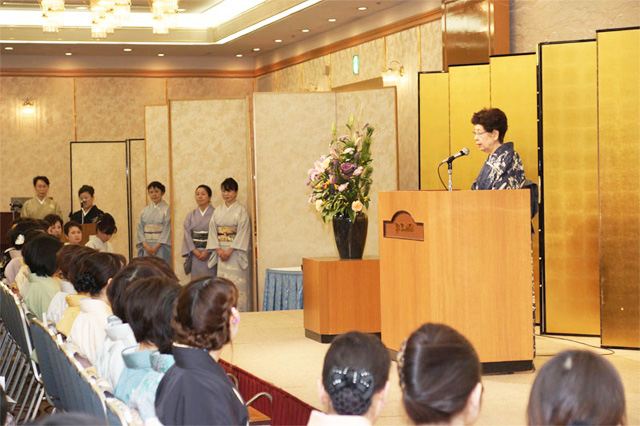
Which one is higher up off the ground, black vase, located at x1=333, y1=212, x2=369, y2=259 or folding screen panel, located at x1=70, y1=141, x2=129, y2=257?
folding screen panel, located at x1=70, y1=141, x2=129, y2=257

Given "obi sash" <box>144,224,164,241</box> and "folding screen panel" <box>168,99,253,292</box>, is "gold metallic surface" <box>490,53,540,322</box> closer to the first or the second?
"folding screen panel" <box>168,99,253,292</box>

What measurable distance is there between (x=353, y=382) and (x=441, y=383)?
254mm

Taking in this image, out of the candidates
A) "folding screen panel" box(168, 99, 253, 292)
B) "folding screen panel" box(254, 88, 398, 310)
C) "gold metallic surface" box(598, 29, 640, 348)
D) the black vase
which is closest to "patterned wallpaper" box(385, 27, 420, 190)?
"folding screen panel" box(254, 88, 398, 310)

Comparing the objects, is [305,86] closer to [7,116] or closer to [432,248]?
[7,116]

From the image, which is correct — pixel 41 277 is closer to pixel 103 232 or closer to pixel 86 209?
pixel 103 232

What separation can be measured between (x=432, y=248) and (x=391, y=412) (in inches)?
36.0

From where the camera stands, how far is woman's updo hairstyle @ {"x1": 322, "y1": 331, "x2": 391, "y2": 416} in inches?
73.1

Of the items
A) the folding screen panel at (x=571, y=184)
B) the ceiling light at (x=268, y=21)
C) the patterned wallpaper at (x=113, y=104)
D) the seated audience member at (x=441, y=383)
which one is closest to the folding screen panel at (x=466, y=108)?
the folding screen panel at (x=571, y=184)

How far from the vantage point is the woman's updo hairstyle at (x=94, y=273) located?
153 inches

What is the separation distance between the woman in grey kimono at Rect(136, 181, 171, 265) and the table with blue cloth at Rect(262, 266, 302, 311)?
2.78 meters

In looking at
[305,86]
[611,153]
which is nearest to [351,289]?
[611,153]

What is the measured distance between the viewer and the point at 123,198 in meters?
12.2

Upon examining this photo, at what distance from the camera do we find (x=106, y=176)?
12.1m

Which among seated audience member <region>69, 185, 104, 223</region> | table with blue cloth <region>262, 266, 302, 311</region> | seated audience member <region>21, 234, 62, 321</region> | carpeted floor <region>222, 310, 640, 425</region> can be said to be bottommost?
carpeted floor <region>222, 310, 640, 425</region>
